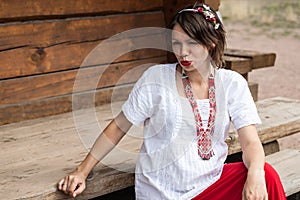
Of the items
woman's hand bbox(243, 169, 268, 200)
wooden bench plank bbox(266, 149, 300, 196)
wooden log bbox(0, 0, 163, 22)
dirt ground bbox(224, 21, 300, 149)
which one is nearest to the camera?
woman's hand bbox(243, 169, 268, 200)

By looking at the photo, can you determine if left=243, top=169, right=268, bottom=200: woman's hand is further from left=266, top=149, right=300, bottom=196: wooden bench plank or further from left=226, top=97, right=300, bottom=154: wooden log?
left=226, top=97, right=300, bottom=154: wooden log

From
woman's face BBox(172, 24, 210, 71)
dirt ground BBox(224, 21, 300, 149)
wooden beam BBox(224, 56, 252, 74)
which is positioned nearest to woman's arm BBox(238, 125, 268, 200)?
woman's face BBox(172, 24, 210, 71)

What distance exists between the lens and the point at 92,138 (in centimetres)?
324

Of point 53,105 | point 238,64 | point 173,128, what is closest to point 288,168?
point 173,128

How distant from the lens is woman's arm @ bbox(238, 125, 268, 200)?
7.56 feet

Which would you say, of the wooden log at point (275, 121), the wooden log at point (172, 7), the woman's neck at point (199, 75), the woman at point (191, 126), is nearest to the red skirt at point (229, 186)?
the woman at point (191, 126)

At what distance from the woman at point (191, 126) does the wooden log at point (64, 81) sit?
131cm

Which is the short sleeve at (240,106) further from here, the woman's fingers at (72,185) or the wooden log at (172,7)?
the wooden log at (172,7)

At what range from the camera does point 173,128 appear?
2.43 meters

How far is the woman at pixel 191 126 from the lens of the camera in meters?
2.38

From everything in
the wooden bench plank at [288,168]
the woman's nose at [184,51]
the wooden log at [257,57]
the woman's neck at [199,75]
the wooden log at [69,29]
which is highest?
the wooden log at [69,29]

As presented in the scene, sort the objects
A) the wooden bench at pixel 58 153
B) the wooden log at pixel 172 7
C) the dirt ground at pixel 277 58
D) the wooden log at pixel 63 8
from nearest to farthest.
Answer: the wooden bench at pixel 58 153 < the wooden log at pixel 63 8 < the wooden log at pixel 172 7 < the dirt ground at pixel 277 58

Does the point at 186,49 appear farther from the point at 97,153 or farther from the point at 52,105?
the point at 52,105

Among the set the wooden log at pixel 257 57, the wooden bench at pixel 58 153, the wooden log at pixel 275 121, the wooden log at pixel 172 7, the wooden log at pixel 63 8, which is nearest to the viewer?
the wooden bench at pixel 58 153
